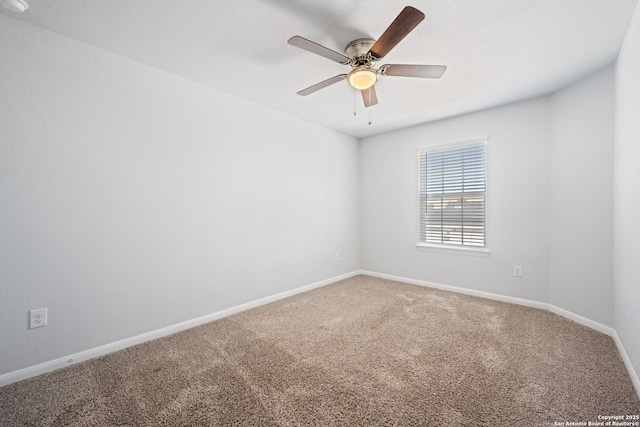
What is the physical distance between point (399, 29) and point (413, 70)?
0.47m

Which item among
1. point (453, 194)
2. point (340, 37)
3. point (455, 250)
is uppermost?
point (340, 37)

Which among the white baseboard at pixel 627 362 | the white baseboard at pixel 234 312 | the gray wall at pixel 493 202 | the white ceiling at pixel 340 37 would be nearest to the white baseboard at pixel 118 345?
the white baseboard at pixel 234 312

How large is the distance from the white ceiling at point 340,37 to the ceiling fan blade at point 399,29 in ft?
Answer: 0.69

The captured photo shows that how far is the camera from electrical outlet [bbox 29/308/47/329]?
1870mm

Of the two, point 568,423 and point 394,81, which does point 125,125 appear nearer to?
point 394,81

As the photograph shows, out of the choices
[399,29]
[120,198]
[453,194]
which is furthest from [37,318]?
[453,194]

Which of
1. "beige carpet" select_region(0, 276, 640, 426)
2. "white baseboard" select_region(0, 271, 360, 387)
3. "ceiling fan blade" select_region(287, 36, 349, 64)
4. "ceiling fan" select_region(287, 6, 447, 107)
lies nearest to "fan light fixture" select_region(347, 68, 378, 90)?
"ceiling fan" select_region(287, 6, 447, 107)

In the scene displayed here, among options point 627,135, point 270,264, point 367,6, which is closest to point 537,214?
point 627,135

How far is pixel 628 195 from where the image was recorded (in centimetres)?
190

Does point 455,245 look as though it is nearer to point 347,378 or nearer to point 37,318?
point 347,378

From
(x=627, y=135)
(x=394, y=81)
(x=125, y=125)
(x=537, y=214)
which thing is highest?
(x=394, y=81)

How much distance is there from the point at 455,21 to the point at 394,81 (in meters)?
0.84

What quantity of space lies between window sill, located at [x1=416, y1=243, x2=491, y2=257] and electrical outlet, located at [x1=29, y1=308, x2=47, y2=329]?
159 inches

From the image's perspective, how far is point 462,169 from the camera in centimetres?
367
